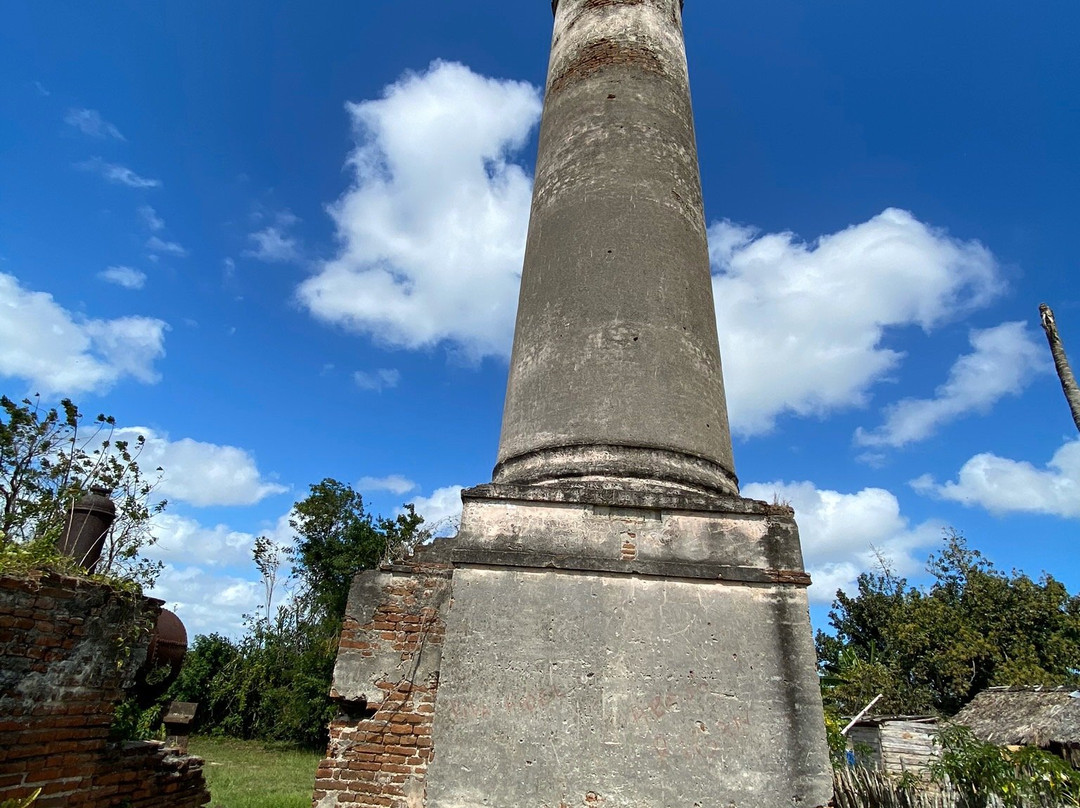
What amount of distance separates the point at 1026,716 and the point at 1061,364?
10366mm

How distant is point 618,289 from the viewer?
5.20 m

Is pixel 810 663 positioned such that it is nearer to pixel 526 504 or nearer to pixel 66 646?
pixel 526 504

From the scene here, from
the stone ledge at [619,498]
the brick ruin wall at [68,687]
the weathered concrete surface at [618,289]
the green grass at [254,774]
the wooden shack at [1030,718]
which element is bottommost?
the green grass at [254,774]

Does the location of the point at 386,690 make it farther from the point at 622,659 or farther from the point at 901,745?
the point at 901,745

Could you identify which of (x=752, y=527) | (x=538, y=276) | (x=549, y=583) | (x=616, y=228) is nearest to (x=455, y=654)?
(x=549, y=583)

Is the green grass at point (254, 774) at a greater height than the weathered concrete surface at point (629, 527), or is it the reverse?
the weathered concrete surface at point (629, 527)

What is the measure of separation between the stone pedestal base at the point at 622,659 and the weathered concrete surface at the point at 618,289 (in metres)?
0.50

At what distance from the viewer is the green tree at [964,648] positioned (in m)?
22.2

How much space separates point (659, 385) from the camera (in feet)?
16.1

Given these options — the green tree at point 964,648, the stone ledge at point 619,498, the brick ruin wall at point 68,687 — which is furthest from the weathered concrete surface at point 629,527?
the green tree at point 964,648

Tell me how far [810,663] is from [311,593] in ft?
77.5

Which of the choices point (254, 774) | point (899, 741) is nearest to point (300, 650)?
point (254, 774)

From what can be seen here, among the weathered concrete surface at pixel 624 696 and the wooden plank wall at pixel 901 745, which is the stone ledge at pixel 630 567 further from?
the wooden plank wall at pixel 901 745

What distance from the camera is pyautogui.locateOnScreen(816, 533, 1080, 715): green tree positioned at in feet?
72.8
